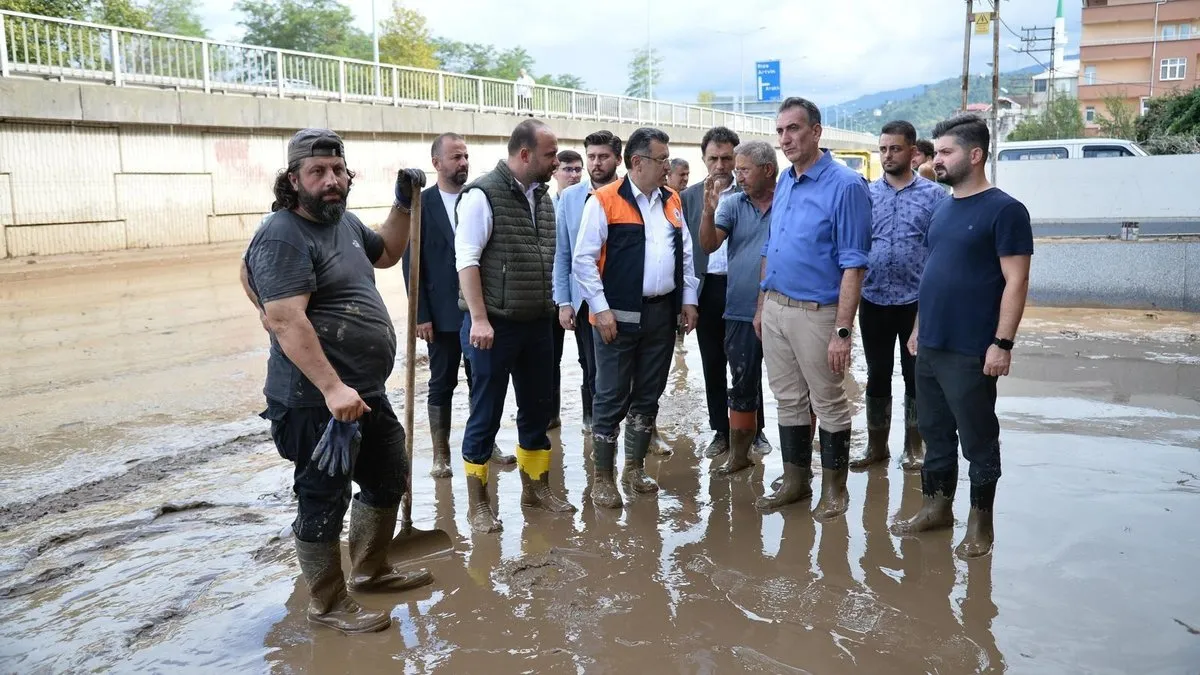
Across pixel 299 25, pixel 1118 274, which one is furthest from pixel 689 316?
pixel 299 25

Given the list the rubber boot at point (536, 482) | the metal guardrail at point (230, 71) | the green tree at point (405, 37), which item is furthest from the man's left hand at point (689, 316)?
the green tree at point (405, 37)

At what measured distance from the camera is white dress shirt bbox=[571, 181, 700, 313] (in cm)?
509

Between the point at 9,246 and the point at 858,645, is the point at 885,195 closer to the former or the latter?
the point at 858,645

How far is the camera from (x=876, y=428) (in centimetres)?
595

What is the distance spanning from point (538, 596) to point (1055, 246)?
1047 cm

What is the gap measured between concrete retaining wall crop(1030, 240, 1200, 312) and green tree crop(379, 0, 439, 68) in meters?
35.9

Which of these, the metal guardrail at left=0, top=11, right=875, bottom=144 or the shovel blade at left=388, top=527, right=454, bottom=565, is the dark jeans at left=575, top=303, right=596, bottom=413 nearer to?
the shovel blade at left=388, top=527, right=454, bottom=565

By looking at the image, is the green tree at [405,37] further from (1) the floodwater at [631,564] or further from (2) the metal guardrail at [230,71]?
(1) the floodwater at [631,564]

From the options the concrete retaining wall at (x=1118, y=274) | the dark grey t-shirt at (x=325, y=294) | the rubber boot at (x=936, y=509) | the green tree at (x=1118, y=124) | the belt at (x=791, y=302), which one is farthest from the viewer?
the green tree at (x=1118, y=124)

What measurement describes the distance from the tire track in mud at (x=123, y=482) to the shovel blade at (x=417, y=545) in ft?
6.83

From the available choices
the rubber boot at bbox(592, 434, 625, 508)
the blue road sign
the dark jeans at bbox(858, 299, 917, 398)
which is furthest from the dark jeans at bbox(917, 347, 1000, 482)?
the blue road sign

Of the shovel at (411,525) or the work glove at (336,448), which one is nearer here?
the work glove at (336,448)

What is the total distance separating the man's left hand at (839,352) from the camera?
4.84 metres

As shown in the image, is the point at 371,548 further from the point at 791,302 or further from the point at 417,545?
the point at 791,302
